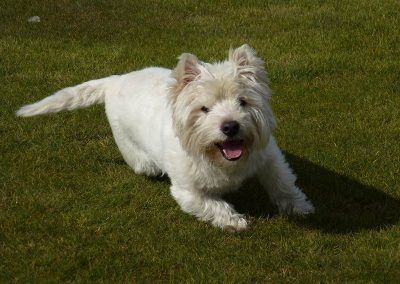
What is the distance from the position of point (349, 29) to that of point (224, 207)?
18.5 ft

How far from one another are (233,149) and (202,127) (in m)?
0.28

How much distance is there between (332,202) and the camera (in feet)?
20.9

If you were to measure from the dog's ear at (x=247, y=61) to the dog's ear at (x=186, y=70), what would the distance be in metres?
0.28

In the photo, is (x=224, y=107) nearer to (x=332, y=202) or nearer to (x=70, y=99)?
(x=332, y=202)

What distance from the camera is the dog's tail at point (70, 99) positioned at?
704cm

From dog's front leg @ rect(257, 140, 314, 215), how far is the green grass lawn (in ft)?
0.42

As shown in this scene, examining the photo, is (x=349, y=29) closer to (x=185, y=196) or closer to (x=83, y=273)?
(x=185, y=196)

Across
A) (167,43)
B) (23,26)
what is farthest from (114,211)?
(23,26)

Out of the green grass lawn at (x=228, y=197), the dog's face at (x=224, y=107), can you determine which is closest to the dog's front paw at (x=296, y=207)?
the green grass lawn at (x=228, y=197)

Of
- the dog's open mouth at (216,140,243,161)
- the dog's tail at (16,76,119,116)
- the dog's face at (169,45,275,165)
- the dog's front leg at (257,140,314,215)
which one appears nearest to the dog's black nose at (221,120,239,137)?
the dog's face at (169,45,275,165)

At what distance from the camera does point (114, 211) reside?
21.7 ft

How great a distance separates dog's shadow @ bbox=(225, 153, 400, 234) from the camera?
596 cm

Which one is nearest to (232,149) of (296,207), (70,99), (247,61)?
(247,61)

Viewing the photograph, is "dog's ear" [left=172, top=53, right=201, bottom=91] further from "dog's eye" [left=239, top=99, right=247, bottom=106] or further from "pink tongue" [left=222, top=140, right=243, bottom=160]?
"pink tongue" [left=222, top=140, right=243, bottom=160]
